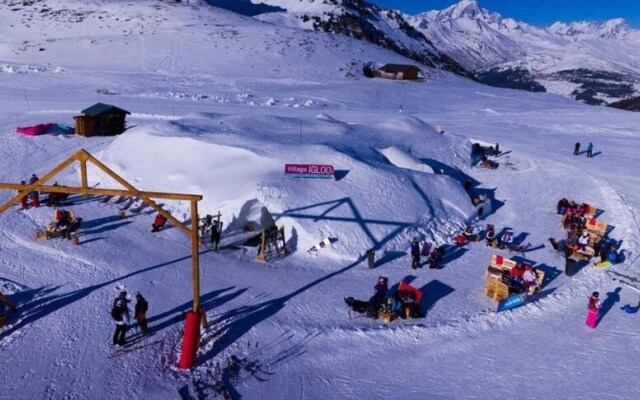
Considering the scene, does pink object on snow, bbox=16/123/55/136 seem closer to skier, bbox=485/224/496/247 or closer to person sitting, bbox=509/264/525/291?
skier, bbox=485/224/496/247

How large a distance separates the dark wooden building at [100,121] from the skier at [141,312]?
25.4 m

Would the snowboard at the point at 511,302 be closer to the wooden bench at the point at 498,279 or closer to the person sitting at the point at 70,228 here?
the wooden bench at the point at 498,279

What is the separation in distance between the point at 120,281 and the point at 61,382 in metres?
5.02

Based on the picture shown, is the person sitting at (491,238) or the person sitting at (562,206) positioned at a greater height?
the person sitting at (562,206)

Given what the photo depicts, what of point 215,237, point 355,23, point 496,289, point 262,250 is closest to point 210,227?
point 215,237

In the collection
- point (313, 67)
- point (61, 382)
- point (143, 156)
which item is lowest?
point (61, 382)

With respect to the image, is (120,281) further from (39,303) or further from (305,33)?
(305,33)

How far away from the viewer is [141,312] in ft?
43.5

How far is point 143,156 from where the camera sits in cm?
2658

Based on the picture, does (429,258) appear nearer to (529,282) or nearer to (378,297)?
(529,282)

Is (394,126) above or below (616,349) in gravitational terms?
above

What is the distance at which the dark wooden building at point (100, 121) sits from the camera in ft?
112

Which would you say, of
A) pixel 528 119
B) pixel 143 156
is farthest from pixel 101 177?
pixel 528 119

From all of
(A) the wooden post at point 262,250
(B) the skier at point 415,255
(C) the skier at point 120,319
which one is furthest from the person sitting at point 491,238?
(C) the skier at point 120,319
